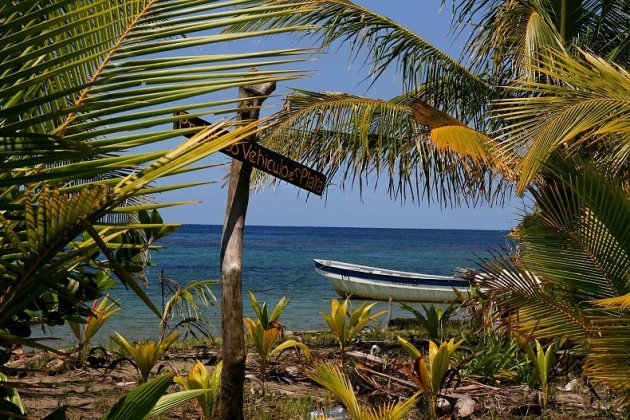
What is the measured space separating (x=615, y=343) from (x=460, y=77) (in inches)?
250

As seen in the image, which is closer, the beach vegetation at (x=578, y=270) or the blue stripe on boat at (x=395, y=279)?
the beach vegetation at (x=578, y=270)

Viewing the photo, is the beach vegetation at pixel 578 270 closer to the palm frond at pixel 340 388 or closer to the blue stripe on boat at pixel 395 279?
the palm frond at pixel 340 388

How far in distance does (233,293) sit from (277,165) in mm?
884

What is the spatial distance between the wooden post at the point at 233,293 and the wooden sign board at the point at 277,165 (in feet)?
1.26

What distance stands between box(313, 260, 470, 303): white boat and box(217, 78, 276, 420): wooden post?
1513 centimetres

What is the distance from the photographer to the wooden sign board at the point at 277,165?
4.14 m

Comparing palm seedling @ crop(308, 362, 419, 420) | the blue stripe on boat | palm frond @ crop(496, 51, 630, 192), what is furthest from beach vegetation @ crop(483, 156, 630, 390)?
the blue stripe on boat

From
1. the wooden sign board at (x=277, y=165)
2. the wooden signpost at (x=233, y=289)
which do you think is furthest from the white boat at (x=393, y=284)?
the wooden sign board at (x=277, y=165)

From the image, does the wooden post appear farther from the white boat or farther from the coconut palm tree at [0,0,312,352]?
the white boat

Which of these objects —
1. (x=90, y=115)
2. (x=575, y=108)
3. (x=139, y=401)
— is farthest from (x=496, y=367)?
(x=90, y=115)

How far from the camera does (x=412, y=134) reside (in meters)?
8.80

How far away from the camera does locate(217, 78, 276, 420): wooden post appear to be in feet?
15.3

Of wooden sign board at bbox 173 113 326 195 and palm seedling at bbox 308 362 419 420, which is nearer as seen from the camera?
palm seedling at bbox 308 362 419 420

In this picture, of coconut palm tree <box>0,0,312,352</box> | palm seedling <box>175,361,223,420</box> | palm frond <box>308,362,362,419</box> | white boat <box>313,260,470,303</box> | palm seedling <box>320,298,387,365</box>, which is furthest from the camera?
white boat <box>313,260,470,303</box>
